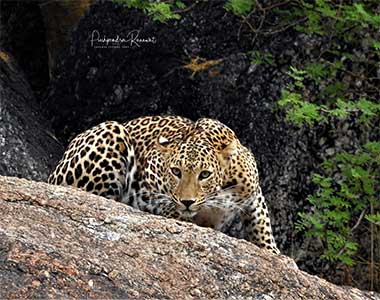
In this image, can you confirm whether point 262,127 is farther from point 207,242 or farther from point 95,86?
point 207,242

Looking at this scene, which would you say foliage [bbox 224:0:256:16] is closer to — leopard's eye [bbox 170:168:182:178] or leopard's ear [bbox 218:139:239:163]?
leopard's ear [bbox 218:139:239:163]

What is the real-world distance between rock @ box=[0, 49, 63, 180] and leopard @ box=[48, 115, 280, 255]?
2250 millimetres

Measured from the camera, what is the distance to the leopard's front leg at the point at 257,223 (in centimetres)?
1079

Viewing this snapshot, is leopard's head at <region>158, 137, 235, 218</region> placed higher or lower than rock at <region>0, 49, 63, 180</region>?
higher

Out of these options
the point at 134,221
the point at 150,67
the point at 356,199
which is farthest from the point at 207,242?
the point at 150,67

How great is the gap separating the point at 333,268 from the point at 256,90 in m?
2.31

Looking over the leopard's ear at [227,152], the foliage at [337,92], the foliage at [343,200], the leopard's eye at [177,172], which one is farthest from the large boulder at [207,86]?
the leopard's eye at [177,172]

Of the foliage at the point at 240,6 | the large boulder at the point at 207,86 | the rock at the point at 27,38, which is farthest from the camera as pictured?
the rock at the point at 27,38

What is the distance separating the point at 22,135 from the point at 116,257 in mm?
Result: 6552

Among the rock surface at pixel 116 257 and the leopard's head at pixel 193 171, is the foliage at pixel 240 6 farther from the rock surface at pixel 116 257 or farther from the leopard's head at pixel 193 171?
the rock surface at pixel 116 257

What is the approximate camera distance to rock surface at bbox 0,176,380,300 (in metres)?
6.89

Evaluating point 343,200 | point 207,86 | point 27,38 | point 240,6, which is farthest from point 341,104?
point 27,38

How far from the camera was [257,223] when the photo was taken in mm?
10820

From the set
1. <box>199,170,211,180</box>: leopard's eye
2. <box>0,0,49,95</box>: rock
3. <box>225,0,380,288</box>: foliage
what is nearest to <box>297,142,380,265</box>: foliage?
<box>225,0,380,288</box>: foliage
